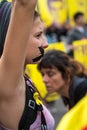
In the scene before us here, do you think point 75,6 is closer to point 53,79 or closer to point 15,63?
point 53,79

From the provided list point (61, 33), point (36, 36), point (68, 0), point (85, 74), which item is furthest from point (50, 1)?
point (36, 36)

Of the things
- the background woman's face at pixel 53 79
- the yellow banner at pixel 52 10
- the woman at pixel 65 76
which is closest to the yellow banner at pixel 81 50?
the yellow banner at pixel 52 10

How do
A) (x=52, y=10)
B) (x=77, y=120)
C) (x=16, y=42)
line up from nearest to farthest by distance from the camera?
(x=77, y=120) → (x=16, y=42) → (x=52, y=10)

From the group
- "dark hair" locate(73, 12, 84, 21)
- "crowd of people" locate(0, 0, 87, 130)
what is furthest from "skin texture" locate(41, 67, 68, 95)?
"dark hair" locate(73, 12, 84, 21)

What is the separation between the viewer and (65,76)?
3.94 metres

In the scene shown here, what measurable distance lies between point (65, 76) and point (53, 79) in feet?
0.67

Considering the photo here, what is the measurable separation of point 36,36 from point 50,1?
9.12 metres

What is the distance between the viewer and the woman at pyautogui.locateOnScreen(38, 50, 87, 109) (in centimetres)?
366

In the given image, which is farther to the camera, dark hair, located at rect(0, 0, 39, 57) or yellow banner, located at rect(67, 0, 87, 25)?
yellow banner, located at rect(67, 0, 87, 25)

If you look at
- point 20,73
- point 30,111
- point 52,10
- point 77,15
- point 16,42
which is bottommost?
point 77,15

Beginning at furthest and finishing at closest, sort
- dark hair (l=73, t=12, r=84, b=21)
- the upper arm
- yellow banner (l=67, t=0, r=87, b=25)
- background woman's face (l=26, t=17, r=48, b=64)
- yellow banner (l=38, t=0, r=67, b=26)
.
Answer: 1. yellow banner (l=67, t=0, r=87, b=25)
2. yellow banner (l=38, t=0, r=67, b=26)
3. dark hair (l=73, t=12, r=84, b=21)
4. background woman's face (l=26, t=17, r=48, b=64)
5. the upper arm

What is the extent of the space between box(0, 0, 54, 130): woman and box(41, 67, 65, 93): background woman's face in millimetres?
1623

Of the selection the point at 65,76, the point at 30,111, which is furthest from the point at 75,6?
the point at 30,111

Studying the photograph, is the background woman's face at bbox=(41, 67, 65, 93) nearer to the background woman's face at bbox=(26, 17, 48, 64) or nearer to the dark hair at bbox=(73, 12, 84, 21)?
the background woman's face at bbox=(26, 17, 48, 64)
